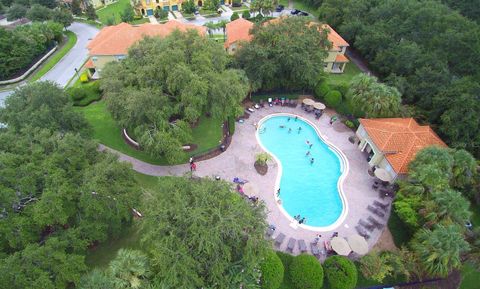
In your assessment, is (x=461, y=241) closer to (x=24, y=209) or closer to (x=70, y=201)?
(x=70, y=201)

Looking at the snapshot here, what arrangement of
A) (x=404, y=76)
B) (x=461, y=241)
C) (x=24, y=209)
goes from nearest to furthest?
(x=24, y=209) < (x=461, y=241) < (x=404, y=76)

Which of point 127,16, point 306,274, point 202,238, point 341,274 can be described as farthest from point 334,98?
point 127,16

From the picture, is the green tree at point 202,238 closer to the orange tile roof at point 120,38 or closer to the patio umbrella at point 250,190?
the patio umbrella at point 250,190

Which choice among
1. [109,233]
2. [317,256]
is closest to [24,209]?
[109,233]

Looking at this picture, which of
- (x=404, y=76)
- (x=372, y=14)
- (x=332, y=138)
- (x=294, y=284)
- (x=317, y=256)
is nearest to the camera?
(x=294, y=284)

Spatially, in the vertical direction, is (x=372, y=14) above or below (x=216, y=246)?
above

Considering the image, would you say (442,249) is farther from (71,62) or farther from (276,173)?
(71,62)

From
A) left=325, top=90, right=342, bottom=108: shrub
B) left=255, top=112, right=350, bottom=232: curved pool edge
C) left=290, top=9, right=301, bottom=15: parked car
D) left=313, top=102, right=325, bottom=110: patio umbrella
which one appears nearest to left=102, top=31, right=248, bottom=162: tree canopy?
left=255, top=112, right=350, bottom=232: curved pool edge
